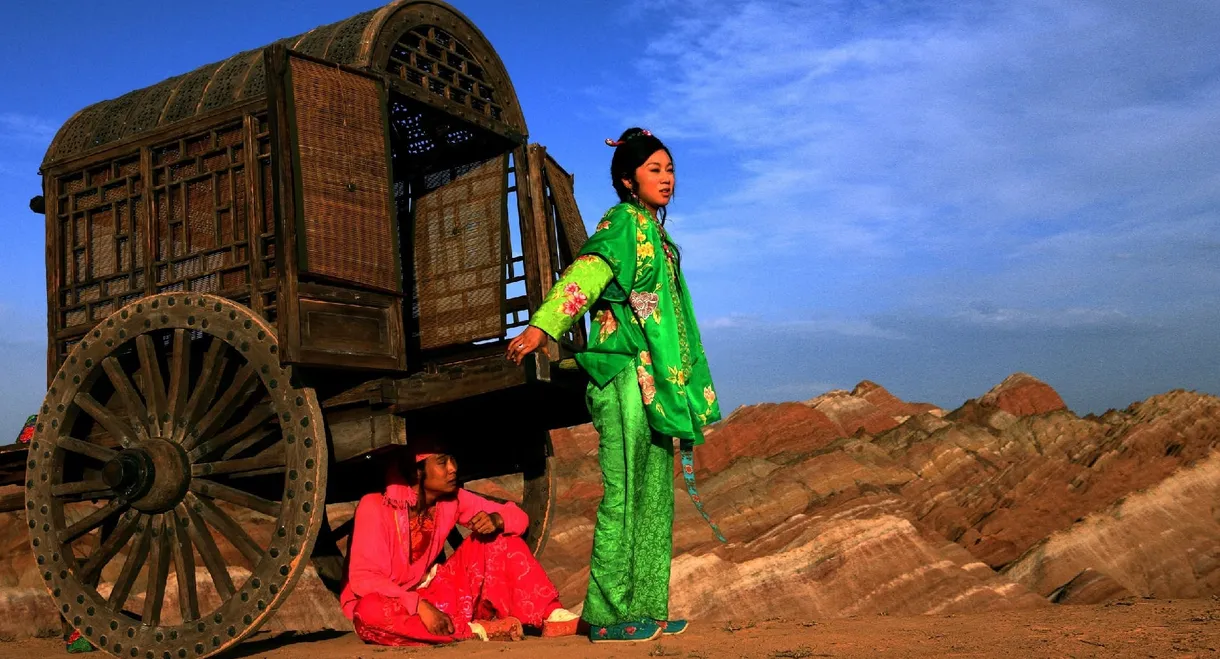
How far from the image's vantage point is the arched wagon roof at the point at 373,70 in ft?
20.9

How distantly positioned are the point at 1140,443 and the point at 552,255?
8.73 metres

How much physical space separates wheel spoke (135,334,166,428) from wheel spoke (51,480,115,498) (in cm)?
47

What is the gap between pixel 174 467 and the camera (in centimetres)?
582

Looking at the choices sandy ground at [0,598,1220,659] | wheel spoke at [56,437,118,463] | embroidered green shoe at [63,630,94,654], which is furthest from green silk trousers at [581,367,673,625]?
embroidered green shoe at [63,630,94,654]

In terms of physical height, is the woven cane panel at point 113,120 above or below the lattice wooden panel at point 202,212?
above

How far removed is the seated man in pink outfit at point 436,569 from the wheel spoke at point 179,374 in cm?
120

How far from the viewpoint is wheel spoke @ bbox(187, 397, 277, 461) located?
18.7 feet

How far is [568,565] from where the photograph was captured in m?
12.4

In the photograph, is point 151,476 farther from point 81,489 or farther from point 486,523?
point 486,523

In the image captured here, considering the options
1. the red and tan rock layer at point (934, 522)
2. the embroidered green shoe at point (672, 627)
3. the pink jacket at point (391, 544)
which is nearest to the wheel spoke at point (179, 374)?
the pink jacket at point (391, 544)

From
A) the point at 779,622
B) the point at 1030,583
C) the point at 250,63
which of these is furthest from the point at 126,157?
the point at 1030,583

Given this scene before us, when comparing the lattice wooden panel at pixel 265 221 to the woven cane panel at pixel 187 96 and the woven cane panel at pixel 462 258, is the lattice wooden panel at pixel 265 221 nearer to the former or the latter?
the woven cane panel at pixel 187 96

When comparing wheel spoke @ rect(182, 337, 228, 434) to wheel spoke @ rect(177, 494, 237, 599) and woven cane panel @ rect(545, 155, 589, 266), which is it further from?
woven cane panel @ rect(545, 155, 589, 266)

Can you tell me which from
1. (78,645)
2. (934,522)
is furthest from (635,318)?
(934,522)
